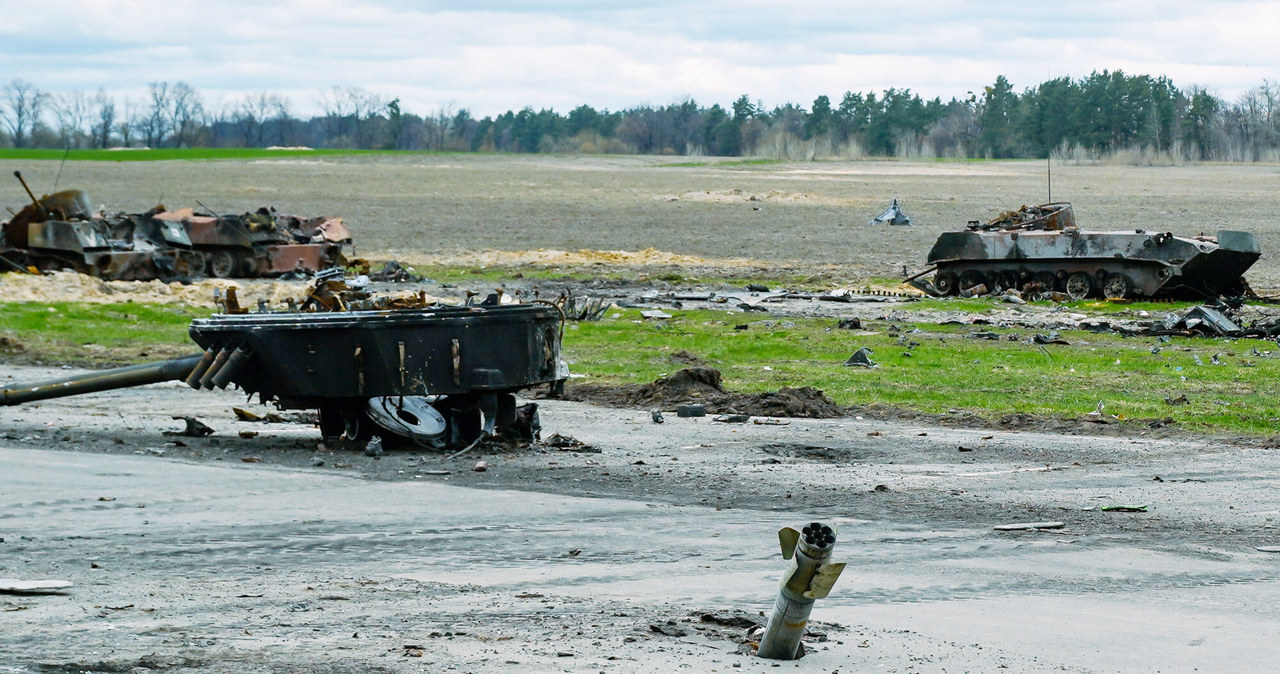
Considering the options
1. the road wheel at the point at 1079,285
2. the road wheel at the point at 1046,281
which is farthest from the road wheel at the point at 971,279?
the road wheel at the point at 1079,285

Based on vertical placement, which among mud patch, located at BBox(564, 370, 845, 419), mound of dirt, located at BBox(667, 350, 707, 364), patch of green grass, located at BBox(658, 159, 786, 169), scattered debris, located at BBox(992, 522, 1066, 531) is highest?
patch of green grass, located at BBox(658, 159, 786, 169)

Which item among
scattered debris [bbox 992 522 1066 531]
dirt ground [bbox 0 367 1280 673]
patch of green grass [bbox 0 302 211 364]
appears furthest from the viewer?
patch of green grass [bbox 0 302 211 364]

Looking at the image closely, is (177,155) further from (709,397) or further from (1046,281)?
(709,397)

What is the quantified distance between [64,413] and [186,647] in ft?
29.9

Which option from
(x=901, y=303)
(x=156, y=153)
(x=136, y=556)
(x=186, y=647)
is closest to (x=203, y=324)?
(x=136, y=556)

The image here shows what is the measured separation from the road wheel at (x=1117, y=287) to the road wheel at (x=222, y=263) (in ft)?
58.8

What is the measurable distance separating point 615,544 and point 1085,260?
71.9 ft

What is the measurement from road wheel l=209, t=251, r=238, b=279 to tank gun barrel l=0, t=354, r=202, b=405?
21212 millimetres

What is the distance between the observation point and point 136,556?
8383mm

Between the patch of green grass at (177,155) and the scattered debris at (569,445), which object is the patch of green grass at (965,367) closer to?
the scattered debris at (569,445)

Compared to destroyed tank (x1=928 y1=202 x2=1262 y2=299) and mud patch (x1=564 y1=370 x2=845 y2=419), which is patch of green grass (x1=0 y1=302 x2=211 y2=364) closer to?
mud patch (x1=564 y1=370 x2=845 y2=419)

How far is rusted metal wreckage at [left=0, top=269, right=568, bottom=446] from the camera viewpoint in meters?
11.9

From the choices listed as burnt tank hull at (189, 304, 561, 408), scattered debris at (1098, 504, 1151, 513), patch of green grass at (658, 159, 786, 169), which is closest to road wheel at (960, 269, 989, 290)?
burnt tank hull at (189, 304, 561, 408)

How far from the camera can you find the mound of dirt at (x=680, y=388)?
15.6 meters
